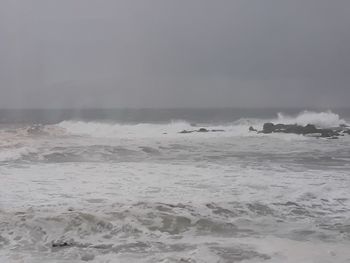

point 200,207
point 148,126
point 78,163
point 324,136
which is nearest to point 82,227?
point 200,207

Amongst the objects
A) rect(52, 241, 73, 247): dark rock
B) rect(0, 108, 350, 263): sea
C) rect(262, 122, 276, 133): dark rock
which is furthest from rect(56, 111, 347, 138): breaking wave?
rect(52, 241, 73, 247): dark rock

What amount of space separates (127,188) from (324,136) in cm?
1991

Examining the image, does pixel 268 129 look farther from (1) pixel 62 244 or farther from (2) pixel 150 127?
(1) pixel 62 244

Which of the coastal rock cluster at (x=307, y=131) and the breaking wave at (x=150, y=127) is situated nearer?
the coastal rock cluster at (x=307, y=131)

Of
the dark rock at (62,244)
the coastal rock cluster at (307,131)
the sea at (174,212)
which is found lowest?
the dark rock at (62,244)

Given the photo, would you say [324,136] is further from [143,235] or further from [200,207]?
[143,235]

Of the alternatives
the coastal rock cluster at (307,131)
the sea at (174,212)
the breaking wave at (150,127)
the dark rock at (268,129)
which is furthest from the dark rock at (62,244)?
the breaking wave at (150,127)

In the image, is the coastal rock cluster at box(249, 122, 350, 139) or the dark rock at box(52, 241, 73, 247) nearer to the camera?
the dark rock at box(52, 241, 73, 247)

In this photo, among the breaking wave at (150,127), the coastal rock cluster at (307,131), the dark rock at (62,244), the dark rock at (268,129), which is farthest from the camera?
the breaking wave at (150,127)

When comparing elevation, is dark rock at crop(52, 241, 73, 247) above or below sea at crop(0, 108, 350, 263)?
below

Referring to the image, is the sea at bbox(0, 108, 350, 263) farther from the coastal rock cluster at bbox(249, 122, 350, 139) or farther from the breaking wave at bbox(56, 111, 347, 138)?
the breaking wave at bbox(56, 111, 347, 138)

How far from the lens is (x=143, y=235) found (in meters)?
6.47

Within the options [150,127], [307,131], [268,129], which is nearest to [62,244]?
[307,131]

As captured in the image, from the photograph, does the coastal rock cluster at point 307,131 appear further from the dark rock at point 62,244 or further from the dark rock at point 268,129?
the dark rock at point 62,244
